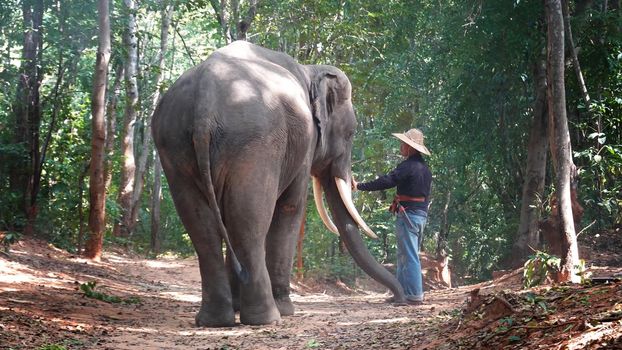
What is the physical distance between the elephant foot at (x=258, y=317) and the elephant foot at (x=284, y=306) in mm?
750

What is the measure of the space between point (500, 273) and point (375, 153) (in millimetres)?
7293

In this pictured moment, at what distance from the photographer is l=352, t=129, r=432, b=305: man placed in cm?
979

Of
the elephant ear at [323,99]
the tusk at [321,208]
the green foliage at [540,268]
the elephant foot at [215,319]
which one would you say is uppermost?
the elephant ear at [323,99]

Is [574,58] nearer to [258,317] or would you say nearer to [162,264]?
[258,317]

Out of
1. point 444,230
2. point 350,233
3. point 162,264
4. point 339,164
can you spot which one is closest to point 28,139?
point 162,264

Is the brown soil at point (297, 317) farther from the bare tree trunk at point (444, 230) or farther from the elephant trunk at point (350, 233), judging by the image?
the bare tree trunk at point (444, 230)

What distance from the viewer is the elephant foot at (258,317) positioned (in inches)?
303

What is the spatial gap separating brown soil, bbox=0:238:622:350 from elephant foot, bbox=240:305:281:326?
9 centimetres

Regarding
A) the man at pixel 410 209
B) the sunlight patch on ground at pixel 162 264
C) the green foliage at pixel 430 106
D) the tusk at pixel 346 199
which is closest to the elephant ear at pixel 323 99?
the tusk at pixel 346 199

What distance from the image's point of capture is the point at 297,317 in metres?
8.41

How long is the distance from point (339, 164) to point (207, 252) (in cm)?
280

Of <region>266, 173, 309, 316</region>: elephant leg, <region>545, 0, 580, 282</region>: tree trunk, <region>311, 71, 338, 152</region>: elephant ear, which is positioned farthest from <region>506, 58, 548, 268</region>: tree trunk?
<region>266, 173, 309, 316</region>: elephant leg

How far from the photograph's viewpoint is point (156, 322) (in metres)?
7.85

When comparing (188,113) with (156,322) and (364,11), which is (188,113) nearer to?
(156,322)
